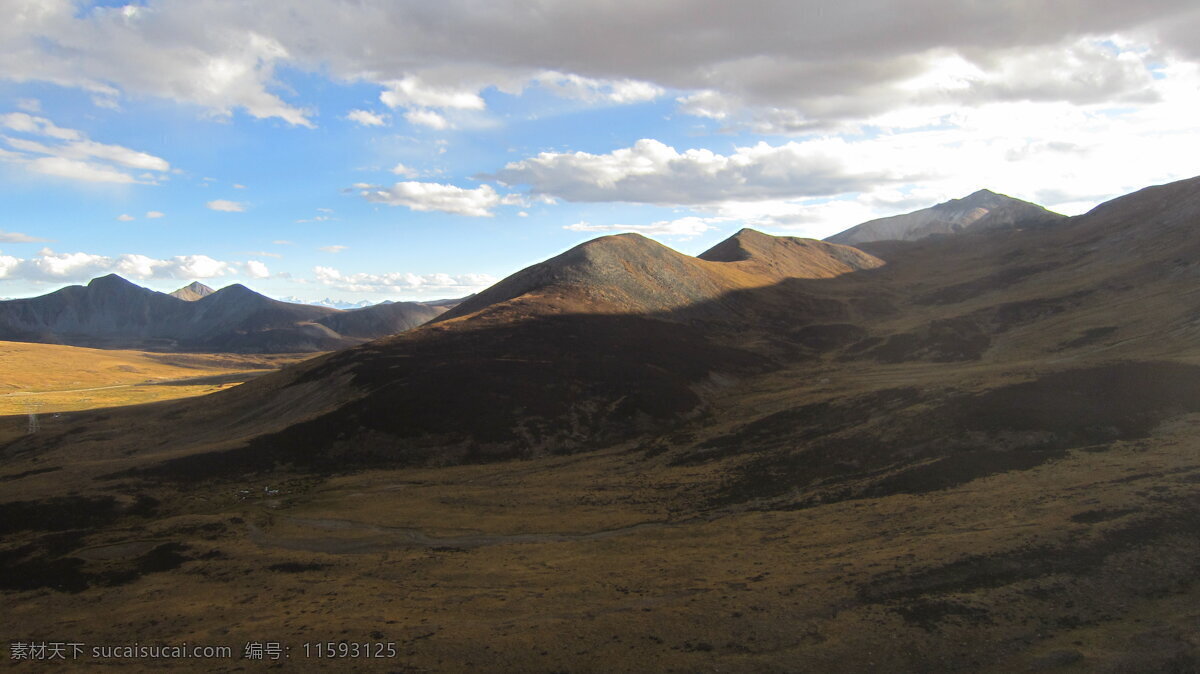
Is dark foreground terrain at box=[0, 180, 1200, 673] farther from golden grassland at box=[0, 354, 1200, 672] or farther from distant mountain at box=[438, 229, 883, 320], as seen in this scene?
distant mountain at box=[438, 229, 883, 320]

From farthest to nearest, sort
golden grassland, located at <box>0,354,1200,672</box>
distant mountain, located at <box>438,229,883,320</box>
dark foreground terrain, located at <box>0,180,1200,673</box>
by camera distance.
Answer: distant mountain, located at <box>438,229,883,320</box> → dark foreground terrain, located at <box>0,180,1200,673</box> → golden grassland, located at <box>0,354,1200,672</box>

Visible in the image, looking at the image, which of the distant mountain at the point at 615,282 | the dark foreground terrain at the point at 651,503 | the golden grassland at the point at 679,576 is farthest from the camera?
the distant mountain at the point at 615,282

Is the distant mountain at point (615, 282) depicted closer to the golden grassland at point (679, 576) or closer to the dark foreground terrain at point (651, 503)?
the dark foreground terrain at point (651, 503)

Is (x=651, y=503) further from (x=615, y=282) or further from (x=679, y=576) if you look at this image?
(x=615, y=282)

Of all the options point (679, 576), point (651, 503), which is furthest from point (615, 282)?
point (679, 576)

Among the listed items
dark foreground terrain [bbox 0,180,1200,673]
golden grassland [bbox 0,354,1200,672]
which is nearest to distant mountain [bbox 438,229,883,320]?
dark foreground terrain [bbox 0,180,1200,673]

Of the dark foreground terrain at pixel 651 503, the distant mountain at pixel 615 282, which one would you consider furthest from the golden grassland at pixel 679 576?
the distant mountain at pixel 615 282

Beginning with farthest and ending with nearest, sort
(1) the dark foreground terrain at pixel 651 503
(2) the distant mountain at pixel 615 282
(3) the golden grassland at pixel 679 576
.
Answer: (2) the distant mountain at pixel 615 282 → (1) the dark foreground terrain at pixel 651 503 → (3) the golden grassland at pixel 679 576

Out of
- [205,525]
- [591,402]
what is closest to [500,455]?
[591,402]

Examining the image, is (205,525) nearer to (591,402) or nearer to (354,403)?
(354,403)
